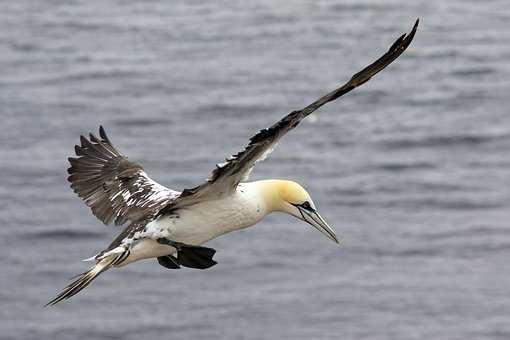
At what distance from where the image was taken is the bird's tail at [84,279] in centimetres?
1124

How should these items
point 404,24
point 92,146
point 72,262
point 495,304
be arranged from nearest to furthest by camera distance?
A: 1. point 92,146
2. point 495,304
3. point 72,262
4. point 404,24

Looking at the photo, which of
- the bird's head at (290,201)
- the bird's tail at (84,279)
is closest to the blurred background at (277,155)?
the bird's head at (290,201)

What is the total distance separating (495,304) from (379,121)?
7521 millimetres

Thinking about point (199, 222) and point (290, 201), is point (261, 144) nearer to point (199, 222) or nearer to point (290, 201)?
point (199, 222)

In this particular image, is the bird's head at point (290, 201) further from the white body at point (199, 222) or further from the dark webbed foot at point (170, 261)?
the dark webbed foot at point (170, 261)

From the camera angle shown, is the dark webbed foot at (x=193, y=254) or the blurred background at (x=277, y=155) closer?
the dark webbed foot at (x=193, y=254)

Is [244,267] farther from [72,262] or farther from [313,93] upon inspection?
[313,93]

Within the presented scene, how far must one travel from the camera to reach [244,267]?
24938mm

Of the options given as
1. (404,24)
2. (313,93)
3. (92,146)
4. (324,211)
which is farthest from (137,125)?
(92,146)

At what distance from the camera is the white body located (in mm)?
11938

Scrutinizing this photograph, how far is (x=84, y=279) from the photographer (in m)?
11.4

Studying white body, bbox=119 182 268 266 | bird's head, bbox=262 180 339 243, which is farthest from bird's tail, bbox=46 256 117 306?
bird's head, bbox=262 180 339 243

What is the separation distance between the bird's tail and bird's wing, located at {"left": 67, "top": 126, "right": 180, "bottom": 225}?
79 cm

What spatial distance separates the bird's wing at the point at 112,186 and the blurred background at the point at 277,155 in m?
9.46
